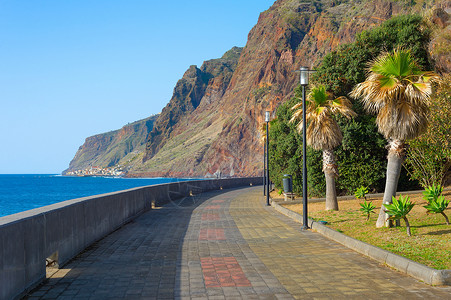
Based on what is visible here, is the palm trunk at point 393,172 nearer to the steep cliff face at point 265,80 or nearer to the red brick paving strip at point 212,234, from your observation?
the red brick paving strip at point 212,234

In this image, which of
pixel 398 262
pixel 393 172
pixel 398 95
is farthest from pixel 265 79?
pixel 398 262

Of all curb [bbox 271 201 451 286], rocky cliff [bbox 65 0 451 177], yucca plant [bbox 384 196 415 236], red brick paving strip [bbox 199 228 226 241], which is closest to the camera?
curb [bbox 271 201 451 286]

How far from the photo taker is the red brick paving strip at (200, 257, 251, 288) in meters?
7.75

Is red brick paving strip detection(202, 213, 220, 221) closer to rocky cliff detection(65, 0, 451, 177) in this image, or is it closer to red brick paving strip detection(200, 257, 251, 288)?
red brick paving strip detection(200, 257, 251, 288)

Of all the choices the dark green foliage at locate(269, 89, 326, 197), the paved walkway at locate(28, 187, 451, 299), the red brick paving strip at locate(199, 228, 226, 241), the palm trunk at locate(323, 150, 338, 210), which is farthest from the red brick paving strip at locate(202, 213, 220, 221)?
the dark green foliage at locate(269, 89, 326, 197)

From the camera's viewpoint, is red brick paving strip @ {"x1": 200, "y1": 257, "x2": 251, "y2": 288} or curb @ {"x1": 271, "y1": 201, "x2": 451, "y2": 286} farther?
red brick paving strip @ {"x1": 200, "y1": 257, "x2": 251, "y2": 288}

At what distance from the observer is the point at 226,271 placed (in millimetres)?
8695

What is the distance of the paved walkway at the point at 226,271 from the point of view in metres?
7.13

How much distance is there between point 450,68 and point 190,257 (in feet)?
74.7

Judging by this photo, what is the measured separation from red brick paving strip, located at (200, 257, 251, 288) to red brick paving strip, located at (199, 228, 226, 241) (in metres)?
3.14

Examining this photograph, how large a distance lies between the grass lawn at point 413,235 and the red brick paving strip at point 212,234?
11.9 feet

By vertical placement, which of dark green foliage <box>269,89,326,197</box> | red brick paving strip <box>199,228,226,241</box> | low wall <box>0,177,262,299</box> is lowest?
red brick paving strip <box>199,228,226,241</box>

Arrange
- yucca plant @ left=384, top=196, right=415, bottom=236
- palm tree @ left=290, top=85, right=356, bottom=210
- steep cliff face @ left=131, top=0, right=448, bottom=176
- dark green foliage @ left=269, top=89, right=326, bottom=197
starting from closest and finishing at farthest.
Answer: yucca plant @ left=384, top=196, right=415, bottom=236
palm tree @ left=290, top=85, right=356, bottom=210
dark green foliage @ left=269, top=89, right=326, bottom=197
steep cliff face @ left=131, top=0, right=448, bottom=176

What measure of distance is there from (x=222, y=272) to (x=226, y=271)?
0.39 feet
